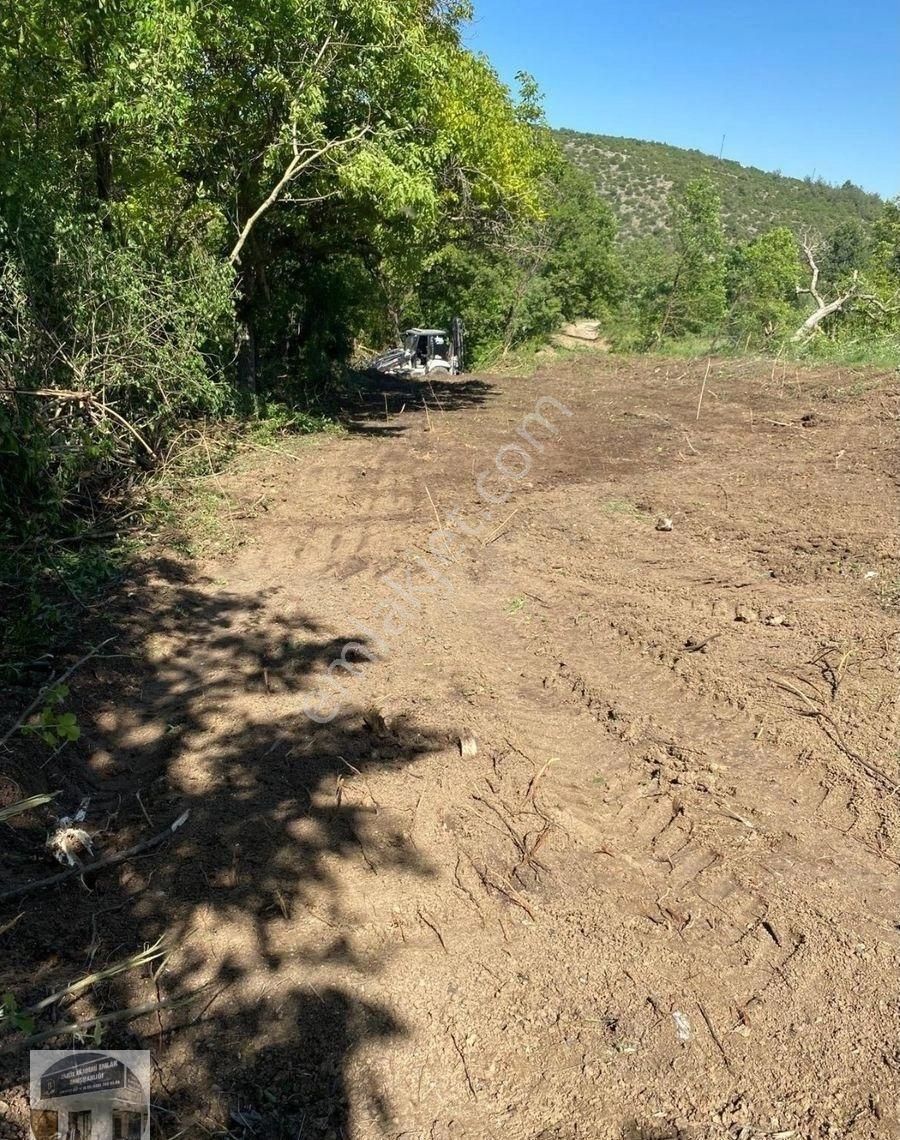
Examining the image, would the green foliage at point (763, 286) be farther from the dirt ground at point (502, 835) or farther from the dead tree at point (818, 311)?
the dirt ground at point (502, 835)

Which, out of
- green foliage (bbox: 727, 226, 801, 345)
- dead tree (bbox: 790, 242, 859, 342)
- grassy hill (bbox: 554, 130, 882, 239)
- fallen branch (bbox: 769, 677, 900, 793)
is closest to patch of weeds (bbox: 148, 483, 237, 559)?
fallen branch (bbox: 769, 677, 900, 793)

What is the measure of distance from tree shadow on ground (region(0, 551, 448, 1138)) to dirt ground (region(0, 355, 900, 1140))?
0.01 meters

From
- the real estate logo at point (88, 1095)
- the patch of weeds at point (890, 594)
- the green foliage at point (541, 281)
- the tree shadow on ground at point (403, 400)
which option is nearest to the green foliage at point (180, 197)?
the tree shadow on ground at point (403, 400)

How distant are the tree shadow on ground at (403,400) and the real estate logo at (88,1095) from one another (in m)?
10.0

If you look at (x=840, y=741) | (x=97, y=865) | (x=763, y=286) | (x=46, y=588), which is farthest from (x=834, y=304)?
(x=97, y=865)

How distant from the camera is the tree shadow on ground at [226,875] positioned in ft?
6.88

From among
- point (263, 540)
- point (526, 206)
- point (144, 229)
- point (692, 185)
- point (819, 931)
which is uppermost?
point (692, 185)

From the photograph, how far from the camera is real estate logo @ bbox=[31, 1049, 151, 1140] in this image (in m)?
1.86

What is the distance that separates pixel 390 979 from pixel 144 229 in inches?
308

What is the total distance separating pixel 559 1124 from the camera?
6.55 feet

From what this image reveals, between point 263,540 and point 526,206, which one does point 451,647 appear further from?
point 526,206

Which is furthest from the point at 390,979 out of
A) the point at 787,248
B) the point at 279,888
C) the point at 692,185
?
the point at 787,248

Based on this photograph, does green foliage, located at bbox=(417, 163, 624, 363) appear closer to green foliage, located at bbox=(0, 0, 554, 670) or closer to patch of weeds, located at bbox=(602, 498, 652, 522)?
green foliage, located at bbox=(0, 0, 554, 670)

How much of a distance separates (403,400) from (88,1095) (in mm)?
13924
